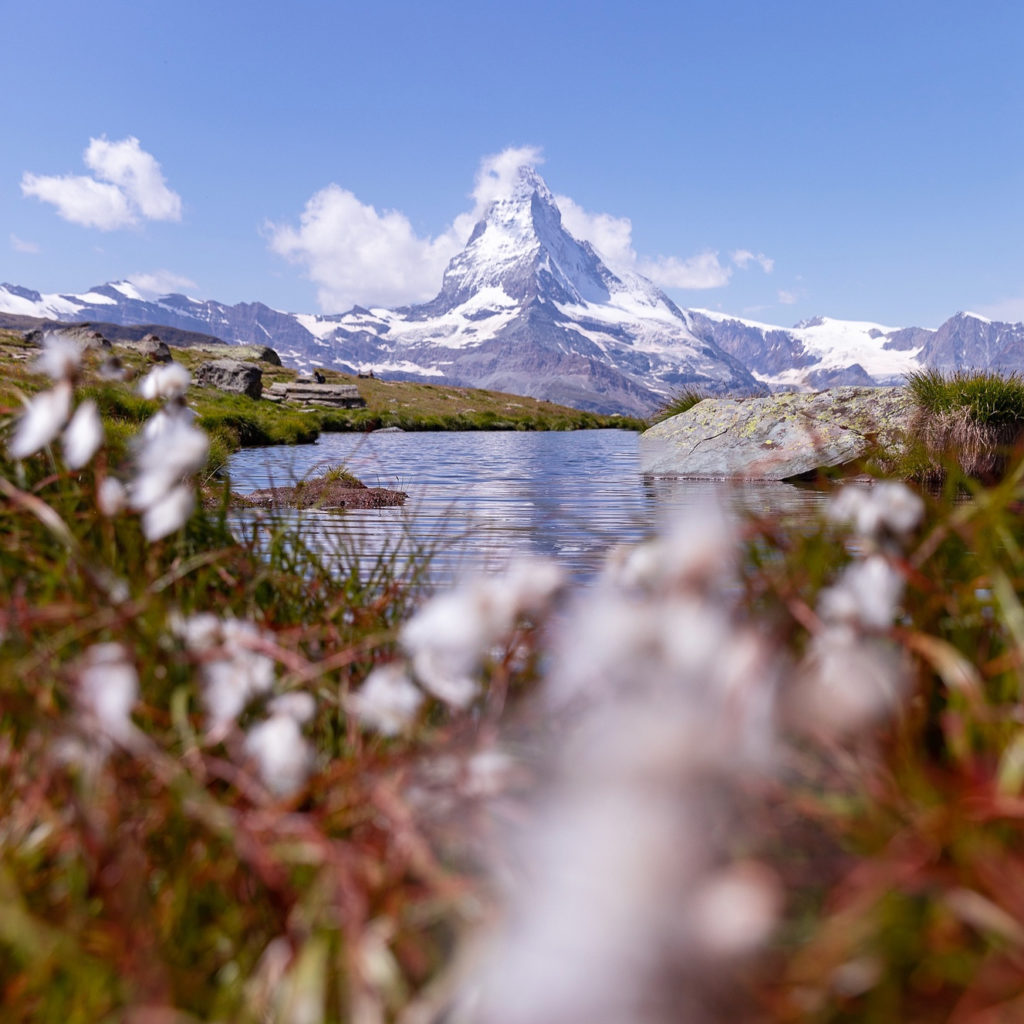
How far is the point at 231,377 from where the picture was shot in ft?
144

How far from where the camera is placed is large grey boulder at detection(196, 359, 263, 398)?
144ft

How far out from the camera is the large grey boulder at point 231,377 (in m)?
43.8

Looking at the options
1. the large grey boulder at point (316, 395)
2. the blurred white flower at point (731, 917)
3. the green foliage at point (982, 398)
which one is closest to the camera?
the blurred white flower at point (731, 917)

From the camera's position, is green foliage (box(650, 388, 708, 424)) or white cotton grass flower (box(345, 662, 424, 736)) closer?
white cotton grass flower (box(345, 662, 424, 736))

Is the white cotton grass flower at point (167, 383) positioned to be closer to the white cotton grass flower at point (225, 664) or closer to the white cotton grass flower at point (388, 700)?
the white cotton grass flower at point (225, 664)

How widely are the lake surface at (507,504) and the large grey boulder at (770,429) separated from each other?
67 cm

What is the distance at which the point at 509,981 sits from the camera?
81cm

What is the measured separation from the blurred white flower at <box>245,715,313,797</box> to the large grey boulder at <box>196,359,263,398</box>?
4436 centimetres

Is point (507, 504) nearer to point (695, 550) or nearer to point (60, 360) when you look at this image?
point (60, 360)

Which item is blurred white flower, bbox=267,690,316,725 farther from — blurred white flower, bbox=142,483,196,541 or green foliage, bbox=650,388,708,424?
green foliage, bbox=650,388,708,424

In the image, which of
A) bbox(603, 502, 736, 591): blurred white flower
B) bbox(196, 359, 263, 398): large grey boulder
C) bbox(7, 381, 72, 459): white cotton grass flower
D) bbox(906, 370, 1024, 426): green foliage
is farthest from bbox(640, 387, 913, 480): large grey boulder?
bbox(196, 359, 263, 398): large grey boulder

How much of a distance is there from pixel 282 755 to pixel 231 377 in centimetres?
4553

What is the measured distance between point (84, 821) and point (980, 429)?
14476 millimetres

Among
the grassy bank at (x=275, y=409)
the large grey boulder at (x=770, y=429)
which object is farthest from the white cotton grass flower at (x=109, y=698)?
the large grey boulder at (x=770, y=429)
